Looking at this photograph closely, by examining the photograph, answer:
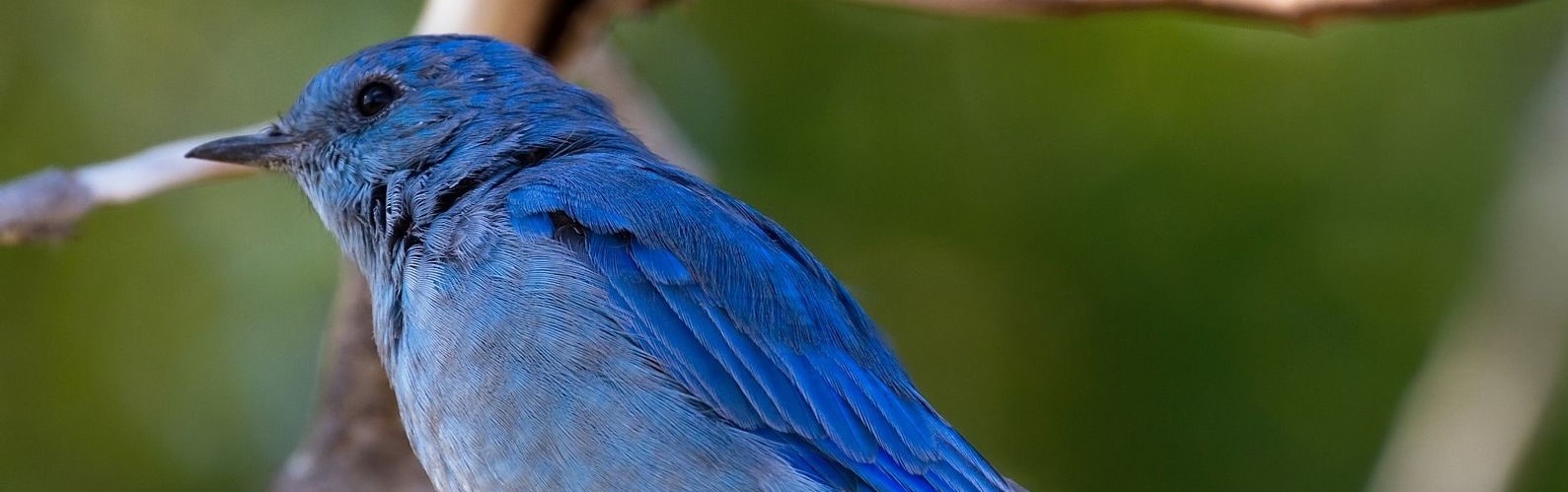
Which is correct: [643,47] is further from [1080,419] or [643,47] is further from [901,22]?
[1080,419]

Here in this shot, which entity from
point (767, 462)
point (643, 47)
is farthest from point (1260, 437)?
point (767, 462)

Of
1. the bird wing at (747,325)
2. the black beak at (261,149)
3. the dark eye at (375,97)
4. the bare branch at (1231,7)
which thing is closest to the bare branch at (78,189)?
the black beak at (261,149)

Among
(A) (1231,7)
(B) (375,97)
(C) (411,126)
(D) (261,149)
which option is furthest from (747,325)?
(A) (1231,7)

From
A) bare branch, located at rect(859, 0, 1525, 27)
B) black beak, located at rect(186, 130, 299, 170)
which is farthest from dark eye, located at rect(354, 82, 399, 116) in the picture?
bare branch, located at rect(859, 0, 1525, 27)

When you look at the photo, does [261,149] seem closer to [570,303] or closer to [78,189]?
[78,189]

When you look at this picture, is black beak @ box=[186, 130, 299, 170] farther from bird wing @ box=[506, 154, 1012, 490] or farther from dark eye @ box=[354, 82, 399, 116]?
bird wing @ box=[506, 154, 1012, 490]
